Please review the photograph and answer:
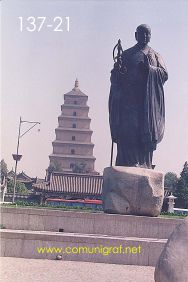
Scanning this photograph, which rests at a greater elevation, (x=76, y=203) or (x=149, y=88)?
(x=149, y=88)

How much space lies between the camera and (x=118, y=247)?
8500 millimetres

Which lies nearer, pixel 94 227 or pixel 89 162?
pixel 94 227

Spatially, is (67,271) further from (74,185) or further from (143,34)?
(74,185)

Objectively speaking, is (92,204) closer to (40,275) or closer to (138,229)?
(138,229)

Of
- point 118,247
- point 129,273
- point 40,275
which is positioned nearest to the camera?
point 40,275

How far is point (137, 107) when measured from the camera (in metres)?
11.7

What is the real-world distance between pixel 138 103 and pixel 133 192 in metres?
2.34

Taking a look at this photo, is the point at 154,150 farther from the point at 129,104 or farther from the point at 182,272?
the point at 182,272

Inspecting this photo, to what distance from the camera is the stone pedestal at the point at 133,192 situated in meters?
10.3

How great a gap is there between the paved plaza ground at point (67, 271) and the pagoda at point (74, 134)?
171ft

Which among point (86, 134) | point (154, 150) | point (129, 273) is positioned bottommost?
point (129, 273)

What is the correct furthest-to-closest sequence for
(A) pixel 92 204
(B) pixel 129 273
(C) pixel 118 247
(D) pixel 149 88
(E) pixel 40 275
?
(A) pixel 92 204 → (D) pixel 149 88 → (C) pixel 118 247 → (B) pixel 129 273 → (E) pixel 40 275

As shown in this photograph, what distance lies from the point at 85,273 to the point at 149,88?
5.40 metres

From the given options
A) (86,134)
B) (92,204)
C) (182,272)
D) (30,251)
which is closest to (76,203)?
(92,204)
